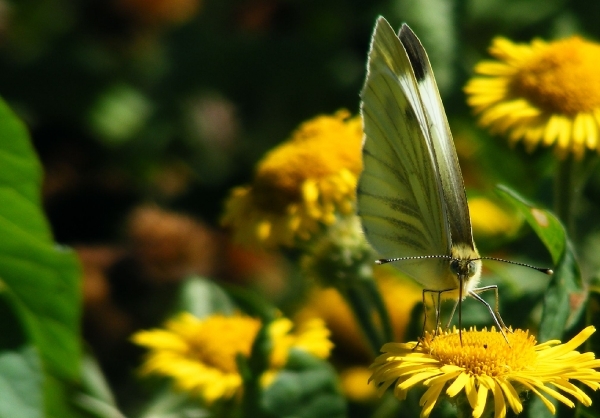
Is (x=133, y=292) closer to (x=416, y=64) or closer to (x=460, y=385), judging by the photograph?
(x=416, y=64)

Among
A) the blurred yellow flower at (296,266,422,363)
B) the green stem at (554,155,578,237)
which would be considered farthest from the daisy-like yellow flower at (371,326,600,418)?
the blurred yellow flower at (296,266,422,363)

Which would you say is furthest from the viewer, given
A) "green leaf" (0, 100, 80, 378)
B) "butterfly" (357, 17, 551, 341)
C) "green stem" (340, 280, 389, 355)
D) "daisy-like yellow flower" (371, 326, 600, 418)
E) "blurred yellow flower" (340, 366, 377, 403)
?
"blurred yellow flower" (340, 366, 377, 403)

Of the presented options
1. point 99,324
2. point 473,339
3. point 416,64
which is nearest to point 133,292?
point 99,324

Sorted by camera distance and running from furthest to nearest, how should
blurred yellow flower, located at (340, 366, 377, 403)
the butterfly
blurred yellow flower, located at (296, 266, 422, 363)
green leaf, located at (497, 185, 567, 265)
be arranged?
1. blurred yellow flower, located at (296, 266, 422, 363)
2. blurred yellow flower, located at (340, 366, 377, 403)
3. the butterfly
4. green leaf, located at (497, 185, 567, 265)

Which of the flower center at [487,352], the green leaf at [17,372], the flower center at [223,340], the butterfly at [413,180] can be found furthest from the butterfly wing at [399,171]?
the green leaf at [17,372]

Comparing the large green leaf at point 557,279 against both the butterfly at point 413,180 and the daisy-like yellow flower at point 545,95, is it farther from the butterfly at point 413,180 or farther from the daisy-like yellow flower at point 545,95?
the daisy-like yellow flower at point 545,95

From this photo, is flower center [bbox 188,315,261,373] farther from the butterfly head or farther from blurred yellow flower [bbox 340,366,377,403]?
the butterfly head
